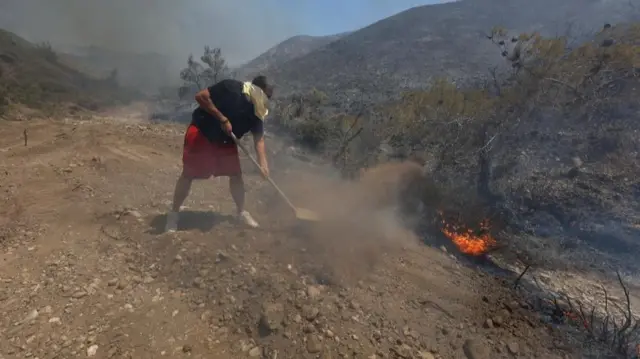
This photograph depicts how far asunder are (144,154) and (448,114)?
16.8 feet

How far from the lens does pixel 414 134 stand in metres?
7.28

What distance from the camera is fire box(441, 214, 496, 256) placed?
14.9 ft

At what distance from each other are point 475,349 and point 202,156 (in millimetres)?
2416

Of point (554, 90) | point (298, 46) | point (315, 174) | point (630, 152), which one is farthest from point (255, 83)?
point (298, 46)

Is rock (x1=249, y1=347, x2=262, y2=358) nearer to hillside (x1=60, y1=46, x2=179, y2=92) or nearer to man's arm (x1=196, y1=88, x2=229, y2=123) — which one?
man's arm (x1=196, y1=88, x2=229, y2=123)

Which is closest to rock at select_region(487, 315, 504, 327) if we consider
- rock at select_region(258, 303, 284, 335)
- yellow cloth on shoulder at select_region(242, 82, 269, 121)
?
rock at select_region(258, 303, 284, 335)

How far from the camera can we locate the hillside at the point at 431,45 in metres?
24.5

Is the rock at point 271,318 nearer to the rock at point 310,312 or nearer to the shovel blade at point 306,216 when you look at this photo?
the rock at point 310,312

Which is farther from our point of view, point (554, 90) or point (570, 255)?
point (554, 90)

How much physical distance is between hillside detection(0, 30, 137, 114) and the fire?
898cm

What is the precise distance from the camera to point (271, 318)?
2.29m

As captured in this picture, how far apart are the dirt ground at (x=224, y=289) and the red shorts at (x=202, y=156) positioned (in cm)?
48

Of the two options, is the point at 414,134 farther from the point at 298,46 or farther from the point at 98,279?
the point at 298,46

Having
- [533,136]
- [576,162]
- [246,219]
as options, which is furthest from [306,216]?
[533,136]
